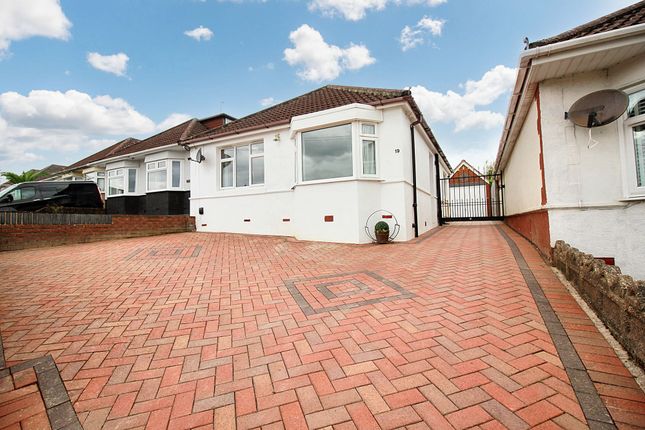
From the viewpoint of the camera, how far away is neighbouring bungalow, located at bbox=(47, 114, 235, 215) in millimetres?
13445

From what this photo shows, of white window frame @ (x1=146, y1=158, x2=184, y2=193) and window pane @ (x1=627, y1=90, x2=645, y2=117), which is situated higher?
white window frame @ (x1=146, y1=158, x2=184, y2=193)

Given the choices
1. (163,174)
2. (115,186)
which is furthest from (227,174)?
(115,186)

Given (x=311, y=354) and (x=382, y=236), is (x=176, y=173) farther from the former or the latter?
(x=311, y=354)

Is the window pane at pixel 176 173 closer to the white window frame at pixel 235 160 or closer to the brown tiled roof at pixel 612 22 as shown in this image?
the white window frame at pixel 235 160

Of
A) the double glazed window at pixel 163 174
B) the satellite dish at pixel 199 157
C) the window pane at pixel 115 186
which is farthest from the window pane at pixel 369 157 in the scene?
the window pane at pixel 115 186

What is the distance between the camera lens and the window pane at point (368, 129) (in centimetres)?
797

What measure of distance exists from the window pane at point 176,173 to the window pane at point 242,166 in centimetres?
444

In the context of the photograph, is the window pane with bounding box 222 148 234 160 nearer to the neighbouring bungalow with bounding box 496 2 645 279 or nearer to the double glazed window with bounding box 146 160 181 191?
the double glazed window with bounding box 146 160 181 191

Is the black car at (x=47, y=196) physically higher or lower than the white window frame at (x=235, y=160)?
lower

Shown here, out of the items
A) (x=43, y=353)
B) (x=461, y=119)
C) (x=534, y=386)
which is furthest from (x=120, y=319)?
(x=461, y=119)

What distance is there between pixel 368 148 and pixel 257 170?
190 inches

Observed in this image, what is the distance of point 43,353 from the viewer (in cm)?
217

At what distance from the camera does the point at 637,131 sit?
3.72 metres

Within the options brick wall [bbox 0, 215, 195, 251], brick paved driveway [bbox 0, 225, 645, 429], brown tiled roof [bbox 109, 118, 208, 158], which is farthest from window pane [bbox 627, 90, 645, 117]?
brown tiled roof [bbox 109, 118, 208, 158]
